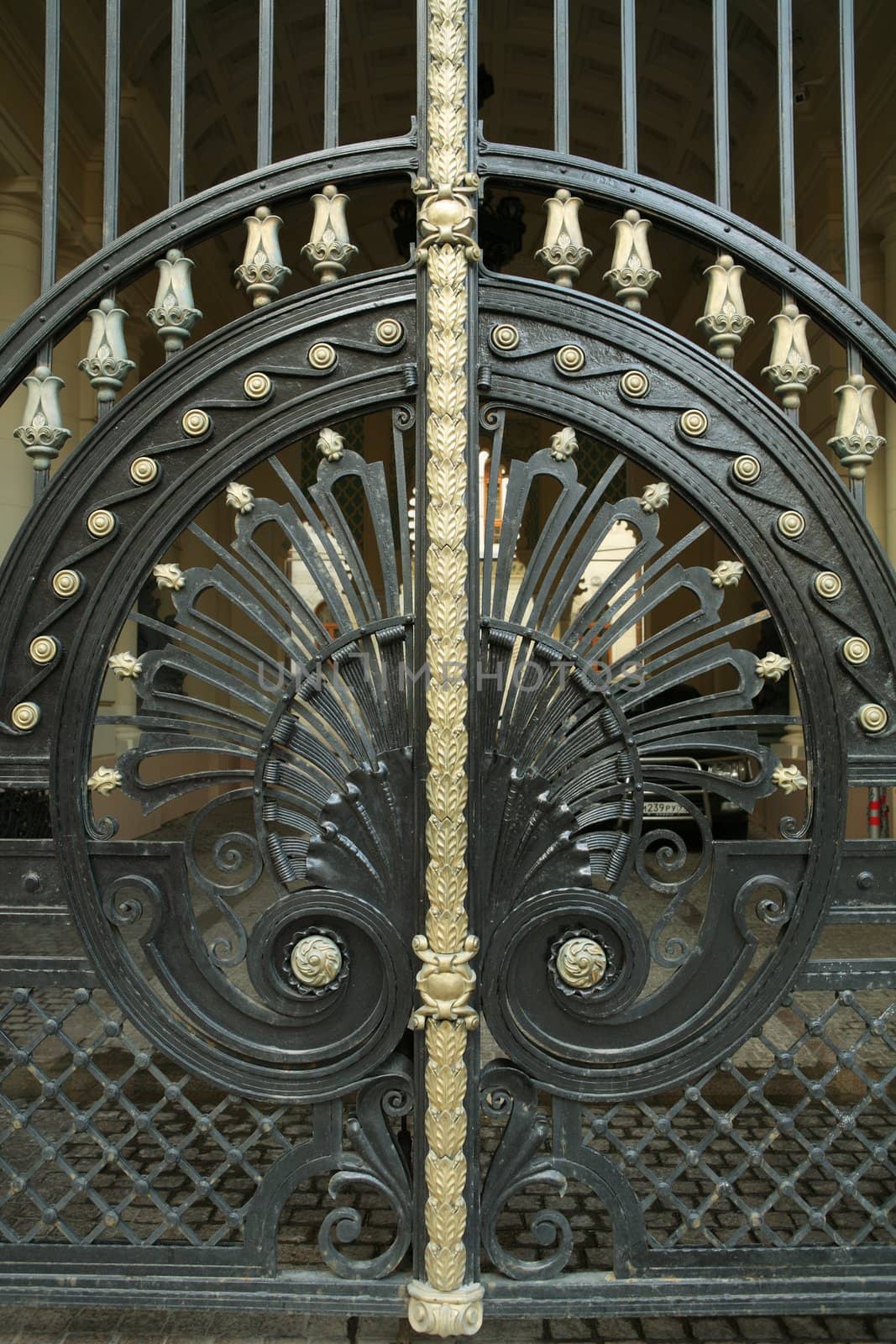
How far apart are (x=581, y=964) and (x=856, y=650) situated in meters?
1.05

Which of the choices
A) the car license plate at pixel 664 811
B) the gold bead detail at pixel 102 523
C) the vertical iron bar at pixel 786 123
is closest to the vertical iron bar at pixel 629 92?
the vertical iron bar at pixel 786 123

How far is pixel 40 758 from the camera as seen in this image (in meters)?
2.55

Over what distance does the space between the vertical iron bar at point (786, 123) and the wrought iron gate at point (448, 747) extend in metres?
0.10

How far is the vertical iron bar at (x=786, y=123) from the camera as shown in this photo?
8.30 feet

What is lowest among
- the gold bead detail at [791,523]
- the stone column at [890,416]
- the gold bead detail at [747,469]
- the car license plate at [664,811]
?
the car license plate at [664,811]

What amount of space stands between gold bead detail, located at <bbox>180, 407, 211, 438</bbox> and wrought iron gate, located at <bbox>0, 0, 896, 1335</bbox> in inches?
0.4

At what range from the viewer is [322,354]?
8.39 feet

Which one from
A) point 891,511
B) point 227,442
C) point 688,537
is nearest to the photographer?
point 688,537

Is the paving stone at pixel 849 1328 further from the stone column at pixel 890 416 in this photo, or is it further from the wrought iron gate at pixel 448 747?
the stone column at pixel 890 416

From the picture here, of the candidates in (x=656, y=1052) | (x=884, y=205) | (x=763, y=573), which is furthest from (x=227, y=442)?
(x=884, y=205)

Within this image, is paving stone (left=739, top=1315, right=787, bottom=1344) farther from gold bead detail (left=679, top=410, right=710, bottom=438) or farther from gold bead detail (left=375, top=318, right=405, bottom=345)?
gold bead detail (left=375, top=318, right=405, bottom=345)

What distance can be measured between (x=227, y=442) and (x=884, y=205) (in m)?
6.38

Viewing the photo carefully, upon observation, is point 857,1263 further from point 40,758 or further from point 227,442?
point 227,442

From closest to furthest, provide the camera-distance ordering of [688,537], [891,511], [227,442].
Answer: [688,537], [227,442], [891,511]
